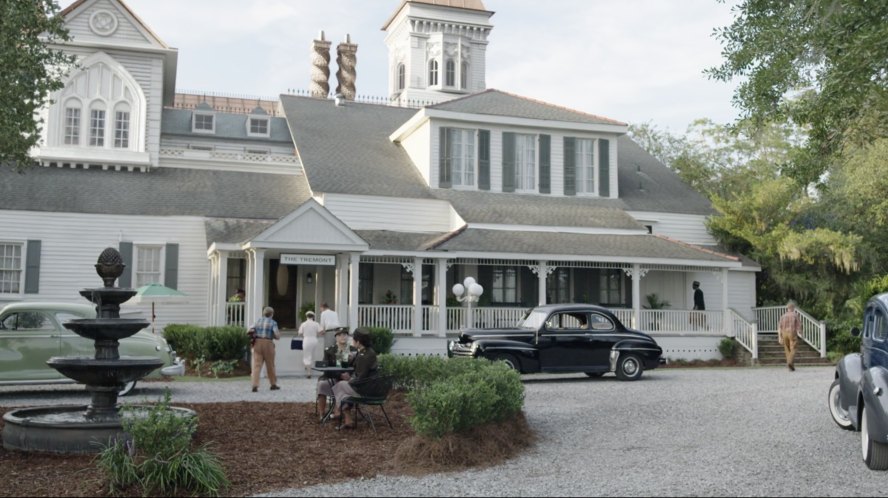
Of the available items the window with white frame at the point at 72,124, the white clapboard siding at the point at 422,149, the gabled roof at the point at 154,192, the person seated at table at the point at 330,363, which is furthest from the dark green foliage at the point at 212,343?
the window with white frame at the point at 72,124

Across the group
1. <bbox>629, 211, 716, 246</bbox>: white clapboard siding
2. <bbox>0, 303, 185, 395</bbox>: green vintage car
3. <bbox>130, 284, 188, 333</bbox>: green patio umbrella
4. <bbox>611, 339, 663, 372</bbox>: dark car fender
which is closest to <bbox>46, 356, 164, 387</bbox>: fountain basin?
<bbox>0, 303, 185, 395</bbox>: green vintage car

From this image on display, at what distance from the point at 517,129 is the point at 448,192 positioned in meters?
3.29

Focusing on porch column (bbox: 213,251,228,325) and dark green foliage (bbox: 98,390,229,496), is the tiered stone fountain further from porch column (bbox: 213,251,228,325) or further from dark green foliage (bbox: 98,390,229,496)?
porch column (bbox: 213,251,228,325)

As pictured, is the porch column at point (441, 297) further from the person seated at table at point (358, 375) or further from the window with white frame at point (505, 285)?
the person seated at table at point (358, 375)

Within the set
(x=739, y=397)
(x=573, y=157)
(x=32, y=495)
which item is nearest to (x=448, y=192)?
(x=573, y=157)

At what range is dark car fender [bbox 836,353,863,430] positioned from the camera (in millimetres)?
10023

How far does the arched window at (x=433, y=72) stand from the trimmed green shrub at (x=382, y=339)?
31.7 meters

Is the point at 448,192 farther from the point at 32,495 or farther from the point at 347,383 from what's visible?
the point at 32,495

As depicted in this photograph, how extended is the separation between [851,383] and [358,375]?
20.0 ft

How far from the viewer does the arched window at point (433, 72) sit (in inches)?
1996

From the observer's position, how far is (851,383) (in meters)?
10.3

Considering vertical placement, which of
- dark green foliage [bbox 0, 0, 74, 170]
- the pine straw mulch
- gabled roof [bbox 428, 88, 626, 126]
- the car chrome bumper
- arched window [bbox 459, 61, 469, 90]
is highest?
arched window [bbox 459, 61, 469, 90]

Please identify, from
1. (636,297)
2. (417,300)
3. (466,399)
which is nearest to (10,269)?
(417,300)

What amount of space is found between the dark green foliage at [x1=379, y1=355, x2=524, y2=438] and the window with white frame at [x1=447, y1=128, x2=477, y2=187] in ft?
52.0
